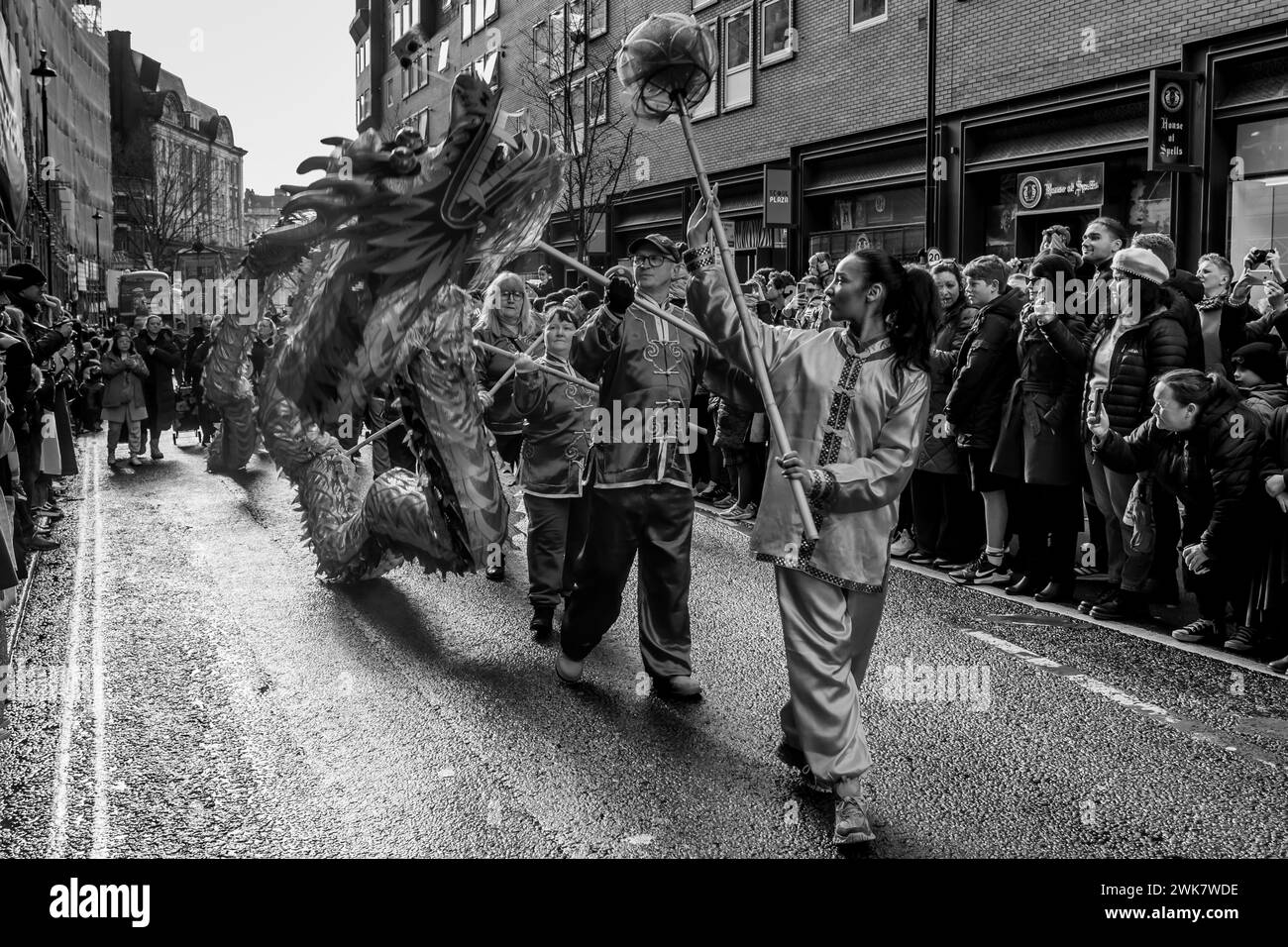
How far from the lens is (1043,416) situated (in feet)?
25.9

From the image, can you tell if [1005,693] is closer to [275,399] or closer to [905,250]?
[275,399]

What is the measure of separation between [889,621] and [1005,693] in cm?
150

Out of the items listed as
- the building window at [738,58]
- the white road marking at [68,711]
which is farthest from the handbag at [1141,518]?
the building window at [738,58]

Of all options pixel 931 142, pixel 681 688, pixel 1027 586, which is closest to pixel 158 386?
pixel 931 142

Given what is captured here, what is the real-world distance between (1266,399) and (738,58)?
1805 cm

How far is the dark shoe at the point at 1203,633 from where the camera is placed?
22.3ft

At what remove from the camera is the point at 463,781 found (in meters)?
4.80

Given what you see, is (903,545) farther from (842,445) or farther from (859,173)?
(859,173)

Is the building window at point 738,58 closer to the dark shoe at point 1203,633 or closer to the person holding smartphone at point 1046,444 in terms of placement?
the person holding smartphone at point 1046,444

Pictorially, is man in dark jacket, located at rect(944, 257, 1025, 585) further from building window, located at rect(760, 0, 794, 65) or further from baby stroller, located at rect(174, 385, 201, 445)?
baby stroller, located at rect(174, 385, 201, 445)

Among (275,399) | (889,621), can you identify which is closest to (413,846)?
(889,621)

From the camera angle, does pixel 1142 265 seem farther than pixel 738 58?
No

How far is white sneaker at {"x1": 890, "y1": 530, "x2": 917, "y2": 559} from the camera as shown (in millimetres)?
9449

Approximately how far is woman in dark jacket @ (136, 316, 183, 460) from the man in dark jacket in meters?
11.4
